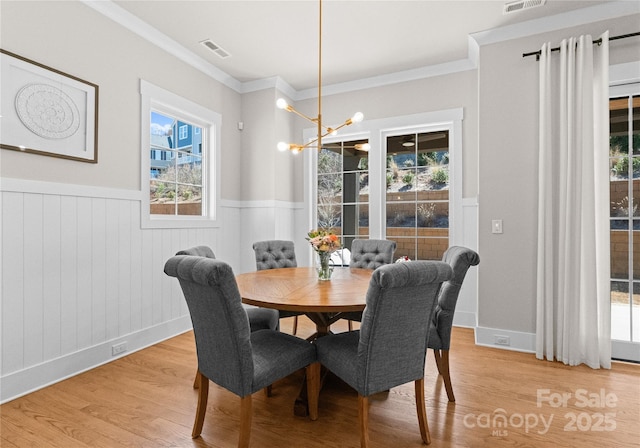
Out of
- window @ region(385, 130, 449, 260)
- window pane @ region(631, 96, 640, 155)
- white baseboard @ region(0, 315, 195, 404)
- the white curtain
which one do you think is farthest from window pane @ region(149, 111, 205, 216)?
window pane @ region(631, 96, 640, 155)

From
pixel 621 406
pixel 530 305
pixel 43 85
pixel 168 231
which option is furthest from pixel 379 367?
pixel 43 85

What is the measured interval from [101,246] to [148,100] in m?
1.39

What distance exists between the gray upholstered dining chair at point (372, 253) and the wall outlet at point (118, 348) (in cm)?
197

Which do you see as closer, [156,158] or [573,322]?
[573,322]

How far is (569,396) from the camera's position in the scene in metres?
2.32

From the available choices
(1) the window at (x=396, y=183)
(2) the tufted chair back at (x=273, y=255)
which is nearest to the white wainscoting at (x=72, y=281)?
(2) the tufted chair back at (x=273, y=255)

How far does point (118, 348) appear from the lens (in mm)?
2943

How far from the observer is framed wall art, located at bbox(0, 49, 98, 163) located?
226 centimetres

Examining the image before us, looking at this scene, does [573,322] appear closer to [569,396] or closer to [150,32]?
[569,396]

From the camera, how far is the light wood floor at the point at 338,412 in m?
1.85

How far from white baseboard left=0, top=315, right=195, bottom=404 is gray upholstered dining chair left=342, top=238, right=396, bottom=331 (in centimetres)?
186

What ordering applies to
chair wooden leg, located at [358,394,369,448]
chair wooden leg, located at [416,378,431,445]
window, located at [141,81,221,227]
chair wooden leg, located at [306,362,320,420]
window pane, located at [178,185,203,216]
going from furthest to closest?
window pane, located at [178,185,203,216]
window, located at [141,81,221,227]
chair wooden leg, located at [306,362,320,420]
chair wooden leg, located at [416,378,431,445]
chair wooden leg, located at [358,394,369,448]

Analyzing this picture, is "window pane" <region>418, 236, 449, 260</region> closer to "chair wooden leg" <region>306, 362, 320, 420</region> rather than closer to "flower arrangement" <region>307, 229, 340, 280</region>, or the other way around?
"flower arrangement" <region>307, 229, 340, 280</region>

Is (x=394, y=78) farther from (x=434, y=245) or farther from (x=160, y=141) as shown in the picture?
(x=160, y=141)
